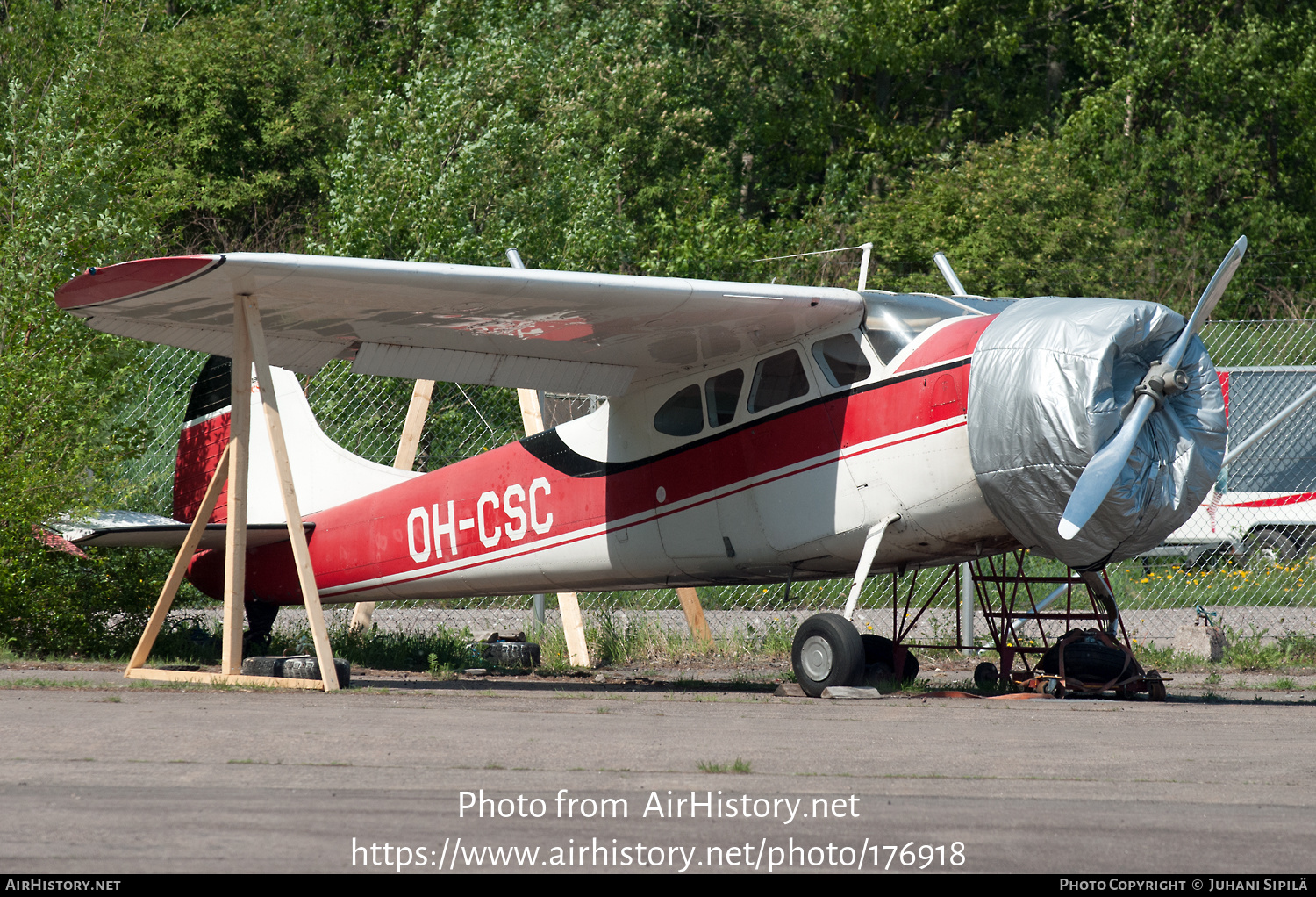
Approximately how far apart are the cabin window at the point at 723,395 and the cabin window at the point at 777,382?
132mm

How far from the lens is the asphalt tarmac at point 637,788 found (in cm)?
344

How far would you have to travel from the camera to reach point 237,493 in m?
8.28

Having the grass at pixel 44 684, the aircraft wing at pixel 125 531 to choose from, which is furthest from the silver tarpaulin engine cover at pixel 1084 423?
the aircraft wing at pixel 125 531

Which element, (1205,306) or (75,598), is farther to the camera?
(75,598)

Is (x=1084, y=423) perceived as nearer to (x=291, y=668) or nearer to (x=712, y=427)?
(x=712, y=427)

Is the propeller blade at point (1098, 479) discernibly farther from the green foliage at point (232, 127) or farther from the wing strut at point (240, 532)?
the green foliage at point (232, 127)

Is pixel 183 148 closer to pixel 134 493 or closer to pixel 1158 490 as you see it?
pixel 134 493

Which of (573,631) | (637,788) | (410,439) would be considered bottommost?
(637,788)

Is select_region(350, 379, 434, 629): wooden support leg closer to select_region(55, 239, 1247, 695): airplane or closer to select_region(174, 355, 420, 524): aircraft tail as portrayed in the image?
select_region(174, 355, 420, 524): aircraft tail

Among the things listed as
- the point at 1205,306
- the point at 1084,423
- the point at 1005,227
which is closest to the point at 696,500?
the point at 1084,423

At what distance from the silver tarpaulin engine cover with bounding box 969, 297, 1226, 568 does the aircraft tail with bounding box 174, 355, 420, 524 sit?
529 cm

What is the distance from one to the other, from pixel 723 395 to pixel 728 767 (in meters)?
4.54

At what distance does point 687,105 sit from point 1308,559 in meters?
19.4

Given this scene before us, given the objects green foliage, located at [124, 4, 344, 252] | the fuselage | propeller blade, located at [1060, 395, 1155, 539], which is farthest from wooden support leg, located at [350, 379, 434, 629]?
green foliage, located at [124, 4, 344, 252]
